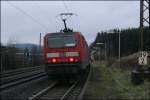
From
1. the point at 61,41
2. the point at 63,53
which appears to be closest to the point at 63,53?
the point at 63,53

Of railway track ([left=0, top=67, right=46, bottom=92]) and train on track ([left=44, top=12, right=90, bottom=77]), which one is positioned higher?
train on track ([left=44, top=12, right=90, bottom=77])

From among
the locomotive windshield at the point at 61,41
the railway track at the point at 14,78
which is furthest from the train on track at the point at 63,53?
the railway track at the point at 14,78

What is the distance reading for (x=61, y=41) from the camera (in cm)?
2362

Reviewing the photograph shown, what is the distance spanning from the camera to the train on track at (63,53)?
22.9m

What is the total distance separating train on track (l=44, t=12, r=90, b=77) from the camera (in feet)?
75.0

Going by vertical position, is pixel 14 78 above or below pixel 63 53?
below

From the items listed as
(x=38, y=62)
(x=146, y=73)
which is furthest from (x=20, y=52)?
(x=146, y=73)

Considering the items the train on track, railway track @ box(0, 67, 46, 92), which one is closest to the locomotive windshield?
the train on track

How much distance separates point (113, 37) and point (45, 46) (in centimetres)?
6562

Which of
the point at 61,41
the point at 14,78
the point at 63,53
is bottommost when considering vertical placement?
the point at 14,78

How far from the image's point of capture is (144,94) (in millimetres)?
15547

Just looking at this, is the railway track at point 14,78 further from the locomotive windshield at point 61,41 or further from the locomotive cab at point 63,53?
the locomotive windshield at point 61,41

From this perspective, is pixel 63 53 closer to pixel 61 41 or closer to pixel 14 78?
pixel 61 41

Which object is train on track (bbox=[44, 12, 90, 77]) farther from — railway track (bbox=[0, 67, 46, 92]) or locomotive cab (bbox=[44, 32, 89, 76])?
railway track (bbox=[0, 67, 46, 92])
